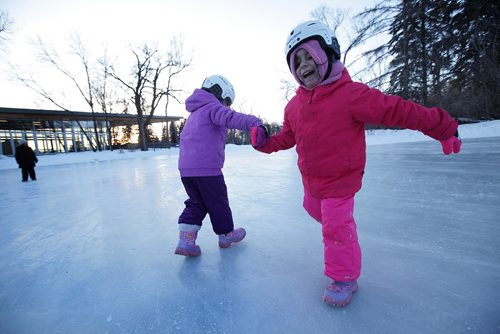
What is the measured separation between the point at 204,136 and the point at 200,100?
24cm

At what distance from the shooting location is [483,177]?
3.01 meters

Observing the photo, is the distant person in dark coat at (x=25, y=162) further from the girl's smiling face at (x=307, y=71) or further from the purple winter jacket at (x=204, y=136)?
the girl's smiling face at (x=307, y=71)

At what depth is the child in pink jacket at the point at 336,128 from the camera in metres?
1.03

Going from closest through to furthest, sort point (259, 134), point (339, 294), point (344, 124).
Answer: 1. point (339, 294)
2. point (344, 124)
3. point (259, 134)

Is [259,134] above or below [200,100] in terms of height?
below

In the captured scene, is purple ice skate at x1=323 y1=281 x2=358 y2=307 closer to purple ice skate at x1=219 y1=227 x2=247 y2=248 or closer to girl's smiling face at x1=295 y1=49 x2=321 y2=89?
purple ice skate at x1=219 y1=227 x2=247 y2=248

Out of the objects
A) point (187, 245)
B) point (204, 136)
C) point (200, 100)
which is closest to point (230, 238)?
point (187, 245)

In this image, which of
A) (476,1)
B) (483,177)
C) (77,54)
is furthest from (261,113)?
(483,177)

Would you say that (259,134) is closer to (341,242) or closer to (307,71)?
(307,71)

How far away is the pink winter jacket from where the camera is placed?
3.37 ft

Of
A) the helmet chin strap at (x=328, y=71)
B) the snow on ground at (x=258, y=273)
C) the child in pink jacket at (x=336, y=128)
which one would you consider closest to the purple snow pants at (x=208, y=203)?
the snow on ground at (x=258, y=273)

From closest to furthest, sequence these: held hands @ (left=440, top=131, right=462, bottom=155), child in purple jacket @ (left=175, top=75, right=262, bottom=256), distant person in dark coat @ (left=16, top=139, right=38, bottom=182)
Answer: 1. held hands @ (left=440, top=131, right=462, bottom=155)
2. child in purple jacket @ (left=175, top=75, right=262, bottom=256)
3. distant person in dark coat @ (left=16, top=139, right=38, bottom=182)

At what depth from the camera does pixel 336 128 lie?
1102mm

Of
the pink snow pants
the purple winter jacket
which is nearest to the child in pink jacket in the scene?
the pink snow pants
